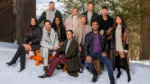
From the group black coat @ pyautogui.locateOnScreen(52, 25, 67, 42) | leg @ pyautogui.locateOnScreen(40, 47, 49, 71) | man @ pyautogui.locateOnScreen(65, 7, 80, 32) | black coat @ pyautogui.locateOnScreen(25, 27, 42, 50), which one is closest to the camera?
leg @ pyautogui.locateOnScreen(40, 47, 49, 71)

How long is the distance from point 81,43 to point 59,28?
38.5 inches

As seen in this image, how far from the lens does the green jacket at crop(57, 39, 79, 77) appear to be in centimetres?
760

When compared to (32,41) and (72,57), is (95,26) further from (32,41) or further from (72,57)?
(32,41)

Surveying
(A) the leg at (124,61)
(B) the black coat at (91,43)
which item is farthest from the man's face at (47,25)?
(A) the leg at (124,61)

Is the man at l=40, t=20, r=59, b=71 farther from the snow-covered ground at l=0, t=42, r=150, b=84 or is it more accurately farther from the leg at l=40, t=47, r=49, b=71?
the snow-covered ground at l=0, t=42, r=150, b=84

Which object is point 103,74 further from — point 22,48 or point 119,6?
point 119,6

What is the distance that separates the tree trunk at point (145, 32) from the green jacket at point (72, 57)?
10.6 meters

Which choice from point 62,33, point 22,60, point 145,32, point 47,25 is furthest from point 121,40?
point 145,32

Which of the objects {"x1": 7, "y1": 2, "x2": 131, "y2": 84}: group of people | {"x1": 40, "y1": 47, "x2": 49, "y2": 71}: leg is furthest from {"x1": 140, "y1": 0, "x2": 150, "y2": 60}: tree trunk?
{"x1": 40, "y1": 47, "x2": 49, "y2": 71}: leg

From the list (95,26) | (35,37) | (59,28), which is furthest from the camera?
(59,28)

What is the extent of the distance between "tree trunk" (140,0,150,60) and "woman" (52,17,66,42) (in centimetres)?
1008

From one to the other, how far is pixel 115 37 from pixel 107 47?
1.81ft

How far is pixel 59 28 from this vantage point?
829 centimetres

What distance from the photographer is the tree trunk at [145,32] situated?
16.9 m
